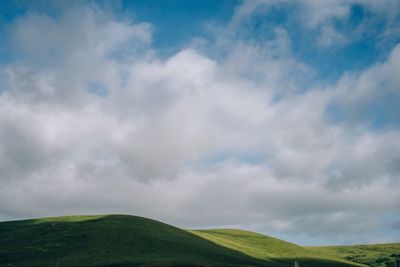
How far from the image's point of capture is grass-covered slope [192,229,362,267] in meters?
146

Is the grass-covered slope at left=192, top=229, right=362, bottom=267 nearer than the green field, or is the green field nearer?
the green field

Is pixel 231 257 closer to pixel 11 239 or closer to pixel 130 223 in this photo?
pixel 130 223

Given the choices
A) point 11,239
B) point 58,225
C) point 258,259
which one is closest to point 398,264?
point 258,259

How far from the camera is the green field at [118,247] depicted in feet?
341

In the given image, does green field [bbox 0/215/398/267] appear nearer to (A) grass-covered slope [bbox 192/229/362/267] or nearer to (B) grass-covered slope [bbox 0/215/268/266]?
(B) grass-covered slope [bbox 0/215/268/266]

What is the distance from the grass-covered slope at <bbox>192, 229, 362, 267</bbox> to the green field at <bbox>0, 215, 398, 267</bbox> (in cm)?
38

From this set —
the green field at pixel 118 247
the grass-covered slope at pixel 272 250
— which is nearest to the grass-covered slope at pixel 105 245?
the green field at pixel 118 247

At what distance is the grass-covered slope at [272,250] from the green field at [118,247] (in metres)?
0.38

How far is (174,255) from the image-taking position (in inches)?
4390

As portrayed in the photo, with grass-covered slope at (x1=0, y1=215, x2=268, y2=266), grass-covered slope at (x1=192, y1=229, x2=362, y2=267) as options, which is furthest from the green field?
grass-covered slope at (x1=192, y1=229, x2=362, y2=267)

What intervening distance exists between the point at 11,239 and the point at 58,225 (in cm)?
1842

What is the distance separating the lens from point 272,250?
164750 mm

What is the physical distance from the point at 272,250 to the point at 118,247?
223ft

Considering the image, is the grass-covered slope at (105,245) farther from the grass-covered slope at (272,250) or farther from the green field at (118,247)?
the grass-covered slope at (272,250)
